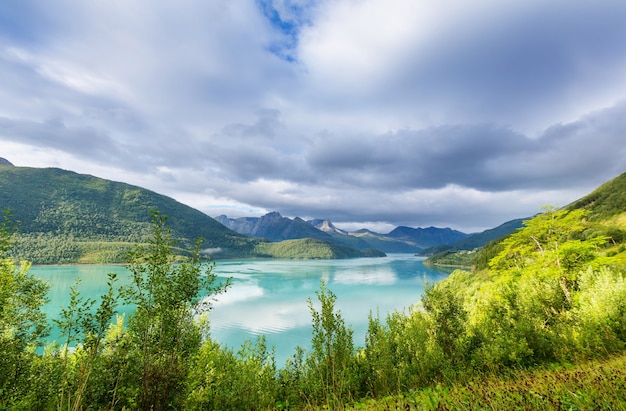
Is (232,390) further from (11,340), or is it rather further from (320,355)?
(11,340)

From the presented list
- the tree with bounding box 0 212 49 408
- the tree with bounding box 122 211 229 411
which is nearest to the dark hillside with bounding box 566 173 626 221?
the tree with bounding box 122 211 229 411

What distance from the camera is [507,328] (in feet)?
56.0

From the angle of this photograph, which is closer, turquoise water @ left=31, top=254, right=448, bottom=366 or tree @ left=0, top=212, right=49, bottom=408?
tree @ left=0, top=212, right=49, bottom=408

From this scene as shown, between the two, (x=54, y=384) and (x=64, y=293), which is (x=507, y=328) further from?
(x=64, y=293)

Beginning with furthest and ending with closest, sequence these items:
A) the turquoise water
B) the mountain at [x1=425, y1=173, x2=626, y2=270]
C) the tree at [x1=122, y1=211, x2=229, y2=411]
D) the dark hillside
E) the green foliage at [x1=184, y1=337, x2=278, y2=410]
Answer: the dark hillside
the mountain at [x1=425, y1=173, x2=626, y2=270]
the turquoise water
the green foliage at [x1=184, y1=337, x2=278, y2=410]
the tree at [x1=122, y1=211, x2=229, y2=411]

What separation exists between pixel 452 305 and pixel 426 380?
15.6 ft

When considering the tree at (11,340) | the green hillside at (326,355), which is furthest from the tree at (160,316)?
the tree at (11,340)

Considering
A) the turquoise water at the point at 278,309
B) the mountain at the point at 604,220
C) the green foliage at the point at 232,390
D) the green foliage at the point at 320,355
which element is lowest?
the turquoise water at the point at 278,309

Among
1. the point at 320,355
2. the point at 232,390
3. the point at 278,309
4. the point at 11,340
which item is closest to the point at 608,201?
the point at 278,309

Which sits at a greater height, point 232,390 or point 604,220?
point 604,220

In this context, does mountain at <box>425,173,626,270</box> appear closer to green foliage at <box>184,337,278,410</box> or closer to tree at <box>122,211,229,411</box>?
green foliage at <box>184,337,278,410</box>

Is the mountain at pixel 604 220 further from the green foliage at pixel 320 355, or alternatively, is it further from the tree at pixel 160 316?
the tree at pixel 160 316

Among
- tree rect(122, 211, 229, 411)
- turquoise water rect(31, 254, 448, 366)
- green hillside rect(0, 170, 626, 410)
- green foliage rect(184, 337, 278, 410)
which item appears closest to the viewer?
green hillside rect(0, 170, 626, 410)

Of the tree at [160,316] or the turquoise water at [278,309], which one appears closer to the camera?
the tree at [160,316]
